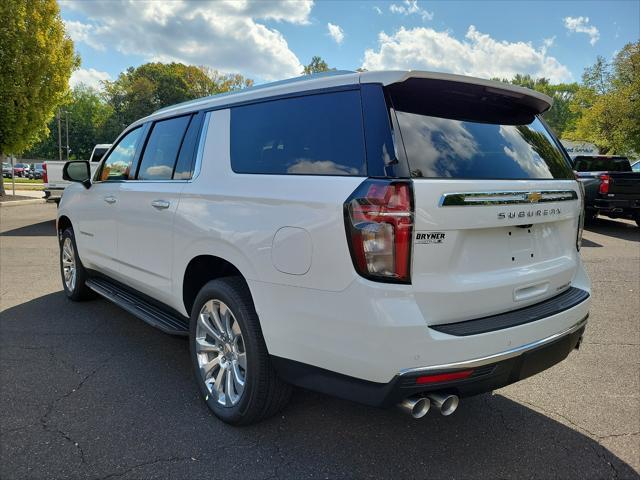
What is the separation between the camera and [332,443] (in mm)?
2742

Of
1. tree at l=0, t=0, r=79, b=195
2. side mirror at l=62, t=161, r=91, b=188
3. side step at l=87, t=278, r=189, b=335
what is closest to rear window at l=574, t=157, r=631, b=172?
side mirror at l=62, t=161, r=91, b=188

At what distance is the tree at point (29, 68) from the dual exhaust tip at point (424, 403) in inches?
765

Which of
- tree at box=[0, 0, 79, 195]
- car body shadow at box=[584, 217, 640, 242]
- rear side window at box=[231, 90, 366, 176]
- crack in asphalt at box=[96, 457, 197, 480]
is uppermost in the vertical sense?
tree at box=[0, 0, 79, 195]

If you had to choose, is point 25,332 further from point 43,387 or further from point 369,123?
point 369,123

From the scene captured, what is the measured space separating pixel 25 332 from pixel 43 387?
1.34 metres

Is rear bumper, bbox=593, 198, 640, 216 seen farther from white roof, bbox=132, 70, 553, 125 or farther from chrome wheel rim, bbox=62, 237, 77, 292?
chrome wheel rim, bbox=62, 237, 77, 292

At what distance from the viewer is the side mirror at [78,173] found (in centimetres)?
494

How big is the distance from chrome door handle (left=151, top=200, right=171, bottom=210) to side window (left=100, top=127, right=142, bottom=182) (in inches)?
33.6

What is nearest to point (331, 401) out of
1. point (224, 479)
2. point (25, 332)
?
point (224, 479)

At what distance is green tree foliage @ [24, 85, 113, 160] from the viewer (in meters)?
76.4

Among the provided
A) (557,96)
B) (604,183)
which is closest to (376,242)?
(604,183)

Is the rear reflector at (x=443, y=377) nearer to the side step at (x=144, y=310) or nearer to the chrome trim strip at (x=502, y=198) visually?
the chrome trim strip at (x=502, y=198)

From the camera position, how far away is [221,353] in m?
3.02

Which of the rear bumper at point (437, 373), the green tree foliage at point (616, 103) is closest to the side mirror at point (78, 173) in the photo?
the rear bumper at point (437, 373)
